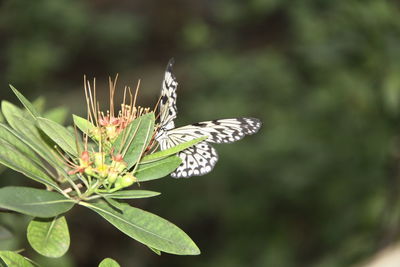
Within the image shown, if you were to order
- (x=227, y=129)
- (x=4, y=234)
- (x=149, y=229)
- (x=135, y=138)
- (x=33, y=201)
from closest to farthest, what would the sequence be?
(x=33, y=201), (x=149, y=229), (x=135, y=138), (x=4, y=234), (x=227, y=129)

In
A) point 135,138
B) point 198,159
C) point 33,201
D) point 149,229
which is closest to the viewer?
point 33,201

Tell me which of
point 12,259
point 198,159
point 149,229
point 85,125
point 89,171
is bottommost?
point 12,259

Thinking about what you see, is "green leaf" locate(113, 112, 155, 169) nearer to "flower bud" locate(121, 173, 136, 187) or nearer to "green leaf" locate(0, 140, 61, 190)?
"flower bud" locate(121, 173, 136, 187)

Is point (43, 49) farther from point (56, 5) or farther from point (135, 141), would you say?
point (135, 141)

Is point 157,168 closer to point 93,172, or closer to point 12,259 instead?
point 93,172

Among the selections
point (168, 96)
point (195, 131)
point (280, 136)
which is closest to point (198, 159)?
point (195, 131)

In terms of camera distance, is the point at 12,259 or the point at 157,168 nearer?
the point at 12,259
